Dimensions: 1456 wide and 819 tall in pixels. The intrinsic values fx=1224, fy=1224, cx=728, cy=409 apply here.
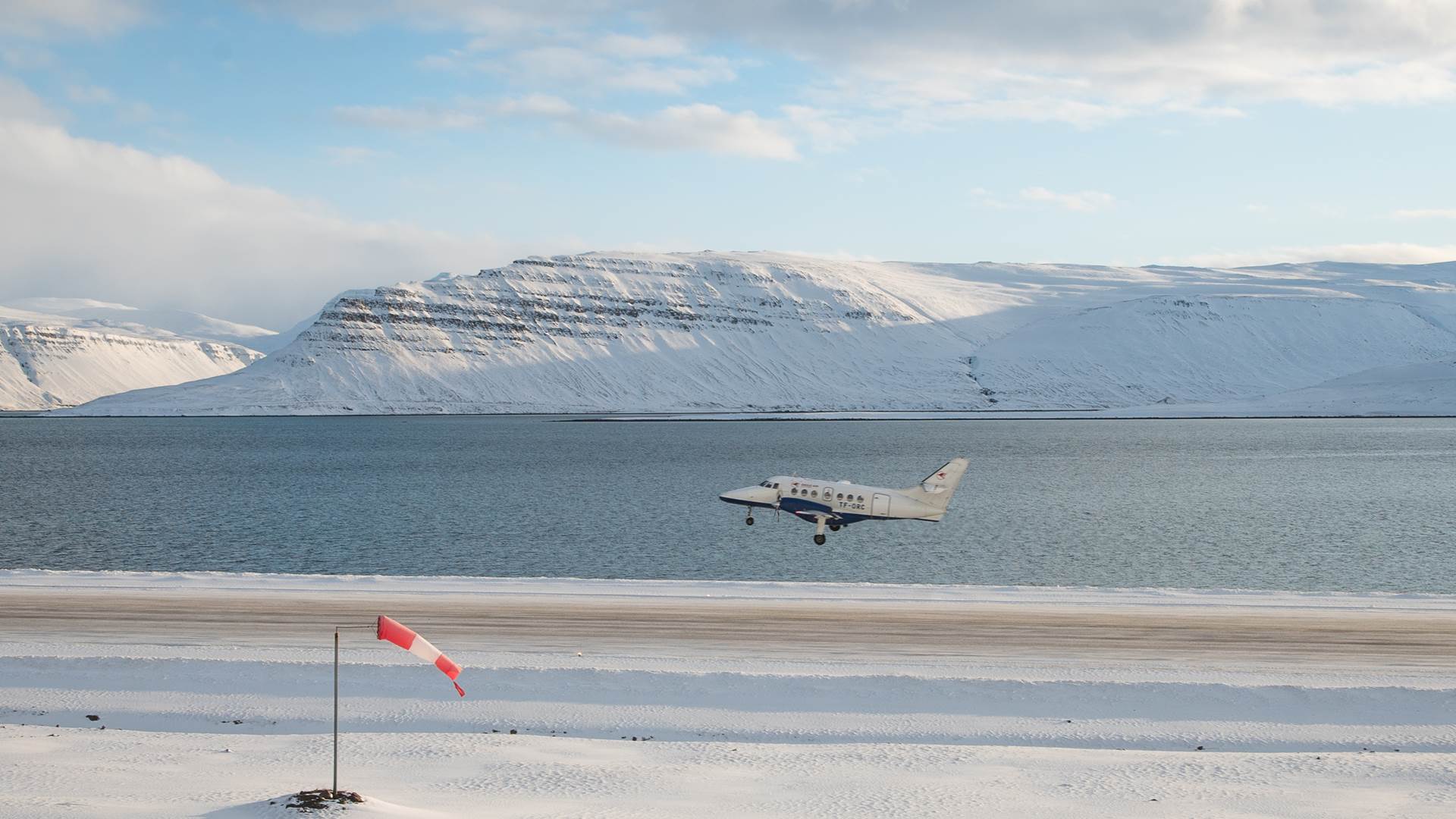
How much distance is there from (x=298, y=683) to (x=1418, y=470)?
10605 cm

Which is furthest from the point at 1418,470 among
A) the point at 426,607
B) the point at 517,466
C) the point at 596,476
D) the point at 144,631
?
the point at 144,631

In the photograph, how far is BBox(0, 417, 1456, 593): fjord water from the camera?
170ft

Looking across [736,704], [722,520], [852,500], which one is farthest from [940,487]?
[736,704]

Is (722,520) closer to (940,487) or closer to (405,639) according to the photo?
(940,487)

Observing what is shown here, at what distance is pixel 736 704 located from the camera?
23.4 meters

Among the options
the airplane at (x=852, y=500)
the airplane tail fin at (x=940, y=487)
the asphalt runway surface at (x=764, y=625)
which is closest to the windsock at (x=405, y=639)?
the asphalt runway surface at (x=764, y=625)

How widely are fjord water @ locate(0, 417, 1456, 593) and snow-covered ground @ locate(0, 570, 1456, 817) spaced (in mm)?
14885

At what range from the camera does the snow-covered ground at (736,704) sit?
17.2 meters

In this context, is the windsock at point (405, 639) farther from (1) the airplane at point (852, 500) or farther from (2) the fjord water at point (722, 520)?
(1) the airplane at point (852, 500)

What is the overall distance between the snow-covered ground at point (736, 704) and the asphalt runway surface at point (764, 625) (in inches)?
5.7

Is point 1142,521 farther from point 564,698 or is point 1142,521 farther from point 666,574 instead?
point 564,698

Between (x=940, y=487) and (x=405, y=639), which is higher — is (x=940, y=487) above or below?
below

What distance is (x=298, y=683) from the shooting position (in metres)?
24.3

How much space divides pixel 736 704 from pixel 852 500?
33924 millimetres
